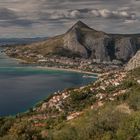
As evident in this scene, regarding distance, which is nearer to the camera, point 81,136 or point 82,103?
point 81,136

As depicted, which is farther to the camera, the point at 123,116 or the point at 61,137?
the point at 123,116

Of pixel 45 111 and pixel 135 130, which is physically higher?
pixel 135 130

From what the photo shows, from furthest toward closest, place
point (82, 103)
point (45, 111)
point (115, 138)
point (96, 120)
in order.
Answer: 1. point (82, 103)
2. point (45, 111)
3. point (96, 120)
4. point (115, 138)

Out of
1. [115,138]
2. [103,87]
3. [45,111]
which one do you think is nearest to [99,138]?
[115,138]

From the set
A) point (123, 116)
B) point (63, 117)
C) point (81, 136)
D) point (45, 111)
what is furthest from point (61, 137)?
point (45, 111)

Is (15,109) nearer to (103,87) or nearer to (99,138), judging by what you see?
(103,87)

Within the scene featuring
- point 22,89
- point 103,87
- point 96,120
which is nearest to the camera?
point 96,120

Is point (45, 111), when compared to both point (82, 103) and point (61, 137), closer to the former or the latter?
point (82, 103)

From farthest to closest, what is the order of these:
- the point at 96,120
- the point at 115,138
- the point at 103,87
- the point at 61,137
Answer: the point at 103,87 → the point at 96,120 → the point at 61,137 → the point at 115,138

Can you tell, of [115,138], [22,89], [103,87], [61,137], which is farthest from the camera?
[22,89]
